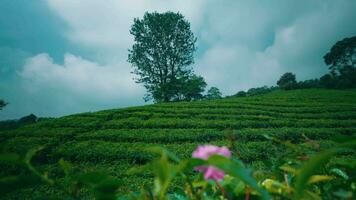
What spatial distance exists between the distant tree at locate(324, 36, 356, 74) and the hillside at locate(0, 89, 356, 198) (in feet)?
63.3

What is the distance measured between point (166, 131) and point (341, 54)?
2800 centimetres

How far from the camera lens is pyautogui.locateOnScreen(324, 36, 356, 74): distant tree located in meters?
31.8

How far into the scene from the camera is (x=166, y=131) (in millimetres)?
10305

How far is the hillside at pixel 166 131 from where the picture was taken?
8008 mm

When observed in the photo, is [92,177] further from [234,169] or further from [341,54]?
[341,54]

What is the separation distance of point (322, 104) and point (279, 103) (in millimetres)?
1960

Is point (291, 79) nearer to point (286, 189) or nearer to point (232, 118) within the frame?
point (232, 118)

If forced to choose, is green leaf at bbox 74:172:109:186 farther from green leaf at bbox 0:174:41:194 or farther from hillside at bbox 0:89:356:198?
hillside at bbox 0:89:356:198

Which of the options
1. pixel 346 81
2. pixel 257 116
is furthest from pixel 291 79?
pixel 257 116

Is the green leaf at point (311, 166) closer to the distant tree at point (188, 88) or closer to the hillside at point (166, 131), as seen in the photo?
the hillside at point (166, 131)

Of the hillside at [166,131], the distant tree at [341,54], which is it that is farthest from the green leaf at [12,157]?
the distant tree at [341,54]

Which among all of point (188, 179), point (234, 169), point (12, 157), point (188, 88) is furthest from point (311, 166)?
point (188, 88)

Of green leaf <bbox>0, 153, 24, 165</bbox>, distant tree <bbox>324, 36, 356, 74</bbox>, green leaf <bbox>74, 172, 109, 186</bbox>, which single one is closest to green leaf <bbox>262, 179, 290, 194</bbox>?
green leaf <bbox>74, 172, 109, 186</bbox>

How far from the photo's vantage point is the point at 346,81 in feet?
78.7
